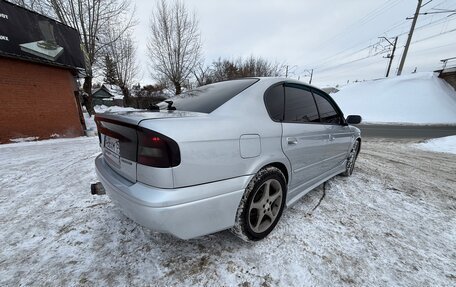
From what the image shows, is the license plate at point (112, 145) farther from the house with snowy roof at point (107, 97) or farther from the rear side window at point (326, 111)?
the house with snowy roof at point (107, 97)

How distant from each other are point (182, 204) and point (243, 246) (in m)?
0.90

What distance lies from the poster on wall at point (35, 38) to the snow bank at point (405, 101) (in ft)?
66.9

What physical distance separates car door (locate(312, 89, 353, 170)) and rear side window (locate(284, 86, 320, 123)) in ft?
0.59

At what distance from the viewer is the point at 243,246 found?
6.39 feet

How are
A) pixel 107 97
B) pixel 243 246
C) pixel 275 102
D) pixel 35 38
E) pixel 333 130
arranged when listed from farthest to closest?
pixel 107 97 < pixel 35 38 < pixel 333 130 < pixel 275 102 < pixel 243 246

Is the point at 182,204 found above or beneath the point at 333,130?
beneath

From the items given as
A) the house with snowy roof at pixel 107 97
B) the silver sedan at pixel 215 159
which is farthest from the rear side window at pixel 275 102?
the house with snowy roof at pixel 107 97

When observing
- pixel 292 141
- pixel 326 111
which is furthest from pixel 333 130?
pixel 292 141

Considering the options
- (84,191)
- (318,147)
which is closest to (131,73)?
(84,191)

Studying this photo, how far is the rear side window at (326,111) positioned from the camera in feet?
9.19

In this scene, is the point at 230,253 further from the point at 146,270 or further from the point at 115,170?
the point at 115,170

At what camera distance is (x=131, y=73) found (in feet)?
77.7

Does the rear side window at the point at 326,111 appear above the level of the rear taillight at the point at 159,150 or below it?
above

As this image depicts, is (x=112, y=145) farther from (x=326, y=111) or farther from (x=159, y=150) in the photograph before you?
(x=326, y=111)
